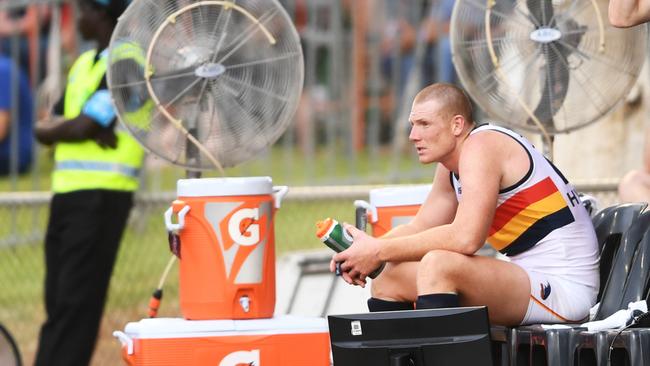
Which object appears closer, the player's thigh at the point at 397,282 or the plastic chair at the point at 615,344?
the plastic chair at the point at 615,344

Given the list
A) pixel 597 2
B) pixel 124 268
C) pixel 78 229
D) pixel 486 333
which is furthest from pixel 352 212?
pixel 486 333

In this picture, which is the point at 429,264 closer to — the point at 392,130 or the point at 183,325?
the point at 183,325

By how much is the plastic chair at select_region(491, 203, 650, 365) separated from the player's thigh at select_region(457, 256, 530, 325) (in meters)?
0.07

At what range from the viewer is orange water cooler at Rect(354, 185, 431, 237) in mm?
6270

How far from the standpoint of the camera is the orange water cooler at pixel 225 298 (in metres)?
5.64

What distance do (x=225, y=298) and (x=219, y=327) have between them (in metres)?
0.14

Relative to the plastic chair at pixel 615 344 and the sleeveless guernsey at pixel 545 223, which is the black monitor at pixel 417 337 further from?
the sleeveless guernsey at pixel 545 223

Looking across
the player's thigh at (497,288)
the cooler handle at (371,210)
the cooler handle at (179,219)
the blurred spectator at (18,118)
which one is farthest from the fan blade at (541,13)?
the blurred spectator at (18,118)

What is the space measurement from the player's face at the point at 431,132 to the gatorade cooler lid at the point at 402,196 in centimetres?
88

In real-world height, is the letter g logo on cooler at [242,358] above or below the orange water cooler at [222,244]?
below

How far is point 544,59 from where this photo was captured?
6.25 meters

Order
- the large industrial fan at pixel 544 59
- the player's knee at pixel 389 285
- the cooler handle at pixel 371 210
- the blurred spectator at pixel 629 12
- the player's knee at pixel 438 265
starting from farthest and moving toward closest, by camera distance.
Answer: the cooler handle at pixel 371 210, the large industrial fan at pixel 544 59, the player's knee at pixel 389 285, the blurred spectator at pixel 629 12, the player's knee at pixel 438 265

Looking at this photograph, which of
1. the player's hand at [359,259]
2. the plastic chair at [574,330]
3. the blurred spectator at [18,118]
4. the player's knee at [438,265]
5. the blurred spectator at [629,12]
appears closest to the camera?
the plastic chair at [574,330]

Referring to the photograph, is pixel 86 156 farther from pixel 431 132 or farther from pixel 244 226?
pixel 431 132
